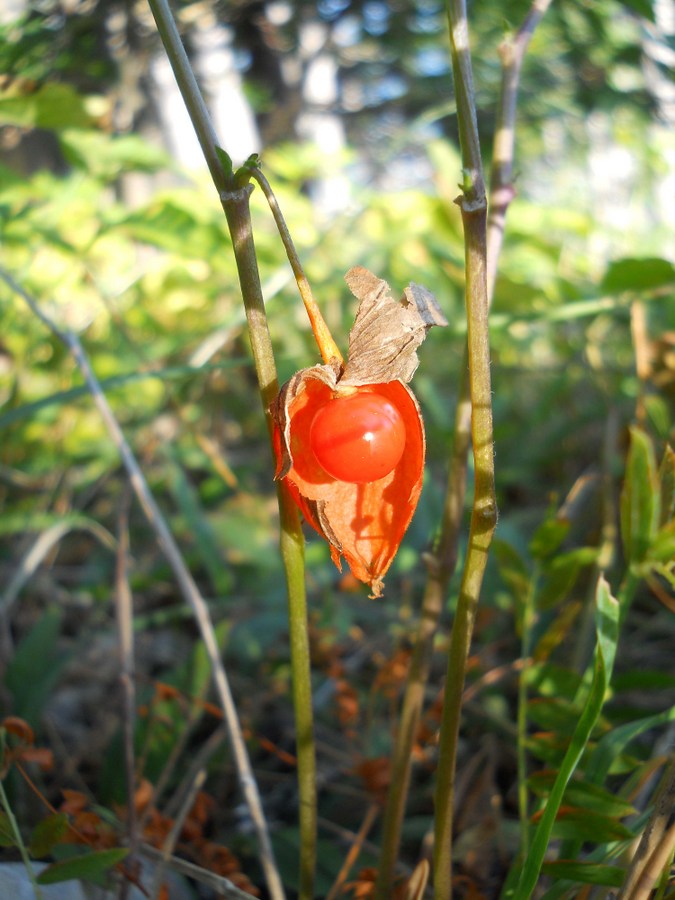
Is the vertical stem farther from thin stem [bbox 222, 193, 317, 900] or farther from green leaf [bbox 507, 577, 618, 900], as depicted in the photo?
green leaf [bbox 507, 577, 618, 900]

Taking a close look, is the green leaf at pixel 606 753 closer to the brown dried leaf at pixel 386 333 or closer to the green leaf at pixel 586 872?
the green leaf at pixel 586 872

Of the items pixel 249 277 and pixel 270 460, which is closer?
pixel 249 277

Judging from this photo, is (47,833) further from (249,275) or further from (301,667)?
(249,275)

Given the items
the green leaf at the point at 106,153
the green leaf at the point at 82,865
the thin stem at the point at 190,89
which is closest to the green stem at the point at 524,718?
the green leaf at the point at 82,865

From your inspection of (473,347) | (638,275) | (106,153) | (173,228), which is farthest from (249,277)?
(106,153)

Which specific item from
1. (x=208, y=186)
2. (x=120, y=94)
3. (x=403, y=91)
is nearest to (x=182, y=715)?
(x=208, y=186)

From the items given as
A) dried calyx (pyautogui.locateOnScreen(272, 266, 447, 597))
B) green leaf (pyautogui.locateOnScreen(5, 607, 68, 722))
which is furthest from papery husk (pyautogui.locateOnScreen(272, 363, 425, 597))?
green leaf (pyautogui.locateOnScreen(5, 607, 68, 722))

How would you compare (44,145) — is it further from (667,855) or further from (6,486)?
(667,855)
